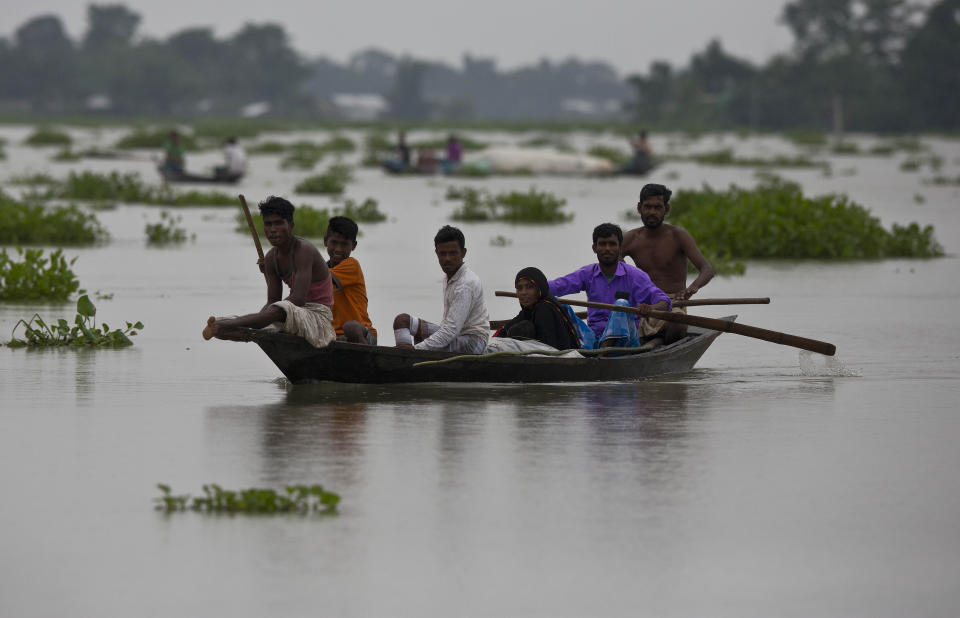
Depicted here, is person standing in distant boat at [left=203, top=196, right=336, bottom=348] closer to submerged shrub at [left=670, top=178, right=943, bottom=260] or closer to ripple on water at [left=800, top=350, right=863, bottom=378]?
ripple on water at [left=800, top=350, right=863, bottom=378]

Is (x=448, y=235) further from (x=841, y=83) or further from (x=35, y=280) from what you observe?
(x=841, y=83)

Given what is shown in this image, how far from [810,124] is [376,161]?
49.2 metres

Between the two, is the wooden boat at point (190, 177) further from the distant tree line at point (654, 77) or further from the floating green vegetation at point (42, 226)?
the distant tree line at point (654, 77)

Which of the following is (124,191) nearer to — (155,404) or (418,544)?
(155,404)

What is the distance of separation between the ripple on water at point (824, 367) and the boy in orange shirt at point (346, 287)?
273cm

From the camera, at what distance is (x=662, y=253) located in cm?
1014

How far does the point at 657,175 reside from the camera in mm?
38625

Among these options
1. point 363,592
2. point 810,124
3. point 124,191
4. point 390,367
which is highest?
A: point 810,124

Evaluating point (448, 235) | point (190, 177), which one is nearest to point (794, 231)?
point (448, 235)

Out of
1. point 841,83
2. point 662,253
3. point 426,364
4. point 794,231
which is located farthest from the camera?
point 841,83

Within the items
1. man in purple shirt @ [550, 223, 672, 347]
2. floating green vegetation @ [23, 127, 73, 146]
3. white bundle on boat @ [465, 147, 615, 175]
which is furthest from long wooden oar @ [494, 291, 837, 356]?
floating green vegetation @ [23, 127, 73, 146]

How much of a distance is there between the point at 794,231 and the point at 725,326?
827 cm

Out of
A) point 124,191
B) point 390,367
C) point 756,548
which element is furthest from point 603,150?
point 756,548

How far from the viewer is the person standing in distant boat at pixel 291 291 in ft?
27.4
